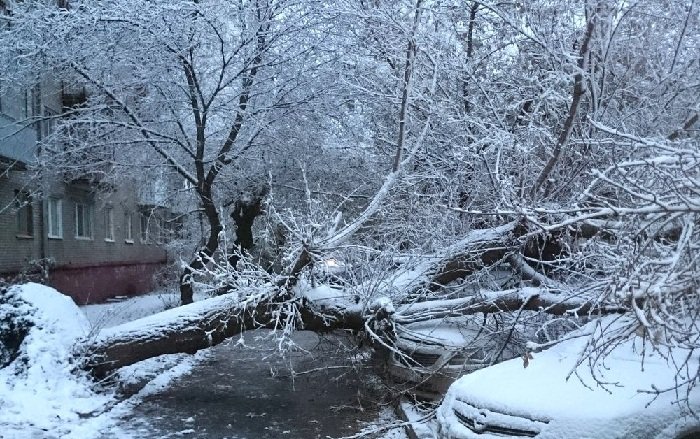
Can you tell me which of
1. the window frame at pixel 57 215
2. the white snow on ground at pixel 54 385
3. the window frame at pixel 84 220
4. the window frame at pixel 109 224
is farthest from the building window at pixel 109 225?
the white snow on ground at pixel 54 385

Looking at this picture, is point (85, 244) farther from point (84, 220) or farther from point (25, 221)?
→ point (25, 221)

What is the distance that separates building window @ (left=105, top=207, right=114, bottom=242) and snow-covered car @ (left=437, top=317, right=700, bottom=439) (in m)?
23.7

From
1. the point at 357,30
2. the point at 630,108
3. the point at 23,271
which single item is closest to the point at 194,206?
the point at 23,271

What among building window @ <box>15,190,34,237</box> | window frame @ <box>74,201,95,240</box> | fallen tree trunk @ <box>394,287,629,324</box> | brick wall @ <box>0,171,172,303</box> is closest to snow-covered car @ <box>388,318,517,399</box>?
fallen tree trunk @ <box>394,287,629,324</box>

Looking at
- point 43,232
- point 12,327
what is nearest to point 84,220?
point 43,232

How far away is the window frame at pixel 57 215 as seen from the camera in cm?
2138

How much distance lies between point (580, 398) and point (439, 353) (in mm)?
4544

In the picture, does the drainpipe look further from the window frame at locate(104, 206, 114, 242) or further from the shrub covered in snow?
the shrub covered in snow

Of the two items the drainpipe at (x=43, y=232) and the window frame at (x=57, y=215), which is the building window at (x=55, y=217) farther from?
the drainpipe at (x=43, y=232)

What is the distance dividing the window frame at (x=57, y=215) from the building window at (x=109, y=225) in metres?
4.33

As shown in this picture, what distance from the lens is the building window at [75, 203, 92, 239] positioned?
23953 millimetres

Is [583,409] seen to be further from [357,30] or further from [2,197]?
[2,197]

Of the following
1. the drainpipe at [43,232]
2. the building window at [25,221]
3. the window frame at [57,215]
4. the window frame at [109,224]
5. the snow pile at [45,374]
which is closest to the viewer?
the snow pile at [45,374]

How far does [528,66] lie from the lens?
1076 cm
